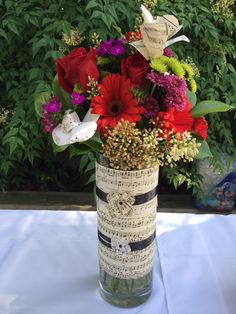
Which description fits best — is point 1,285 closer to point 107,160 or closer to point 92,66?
point 107,160

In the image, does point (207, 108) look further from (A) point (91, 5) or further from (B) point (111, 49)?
(A) point (91, 5)

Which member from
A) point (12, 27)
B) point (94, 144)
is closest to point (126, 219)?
point (94, 144)

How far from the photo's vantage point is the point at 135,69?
65 centimetres

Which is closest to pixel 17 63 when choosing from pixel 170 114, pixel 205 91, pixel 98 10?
pixel 98 10

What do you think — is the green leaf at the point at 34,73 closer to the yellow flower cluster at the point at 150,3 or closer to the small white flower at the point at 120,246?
the yellow flower cluster at the point at 150,3

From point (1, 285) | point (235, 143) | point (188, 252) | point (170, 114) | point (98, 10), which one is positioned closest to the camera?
point (170, 114)

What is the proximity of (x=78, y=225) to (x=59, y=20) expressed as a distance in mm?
1095

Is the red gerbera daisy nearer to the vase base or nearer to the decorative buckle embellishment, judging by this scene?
the decorative buckle embellishment

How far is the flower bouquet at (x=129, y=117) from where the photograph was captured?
640 mm

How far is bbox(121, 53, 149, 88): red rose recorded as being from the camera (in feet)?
2.15

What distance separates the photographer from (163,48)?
0.67 meters

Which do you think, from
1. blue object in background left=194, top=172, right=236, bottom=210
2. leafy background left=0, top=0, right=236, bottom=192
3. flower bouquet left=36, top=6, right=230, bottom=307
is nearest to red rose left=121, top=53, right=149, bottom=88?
flower bouquet left=36, top=6, right=230, bottom=307

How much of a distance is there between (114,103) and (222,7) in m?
1.49

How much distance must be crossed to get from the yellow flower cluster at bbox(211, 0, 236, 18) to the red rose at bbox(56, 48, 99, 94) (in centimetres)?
142
